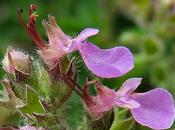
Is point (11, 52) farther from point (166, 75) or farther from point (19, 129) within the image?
point (166, 75)

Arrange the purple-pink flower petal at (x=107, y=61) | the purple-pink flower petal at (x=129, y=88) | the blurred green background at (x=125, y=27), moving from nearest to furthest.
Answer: the purple-pink flower petal at (x=107, y=61) → the purple-pink flower petal at (x=129, y=88) → the blurred green background at (x=125, y=27)

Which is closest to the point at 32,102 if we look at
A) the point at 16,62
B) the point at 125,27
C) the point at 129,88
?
the point at 16,62

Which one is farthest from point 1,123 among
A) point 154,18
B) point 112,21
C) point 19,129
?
point 112,21

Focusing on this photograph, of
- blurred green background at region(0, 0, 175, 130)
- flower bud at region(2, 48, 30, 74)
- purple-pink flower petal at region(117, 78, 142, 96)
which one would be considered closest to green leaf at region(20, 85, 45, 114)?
flower bud at region(2, 48, 30, 74)

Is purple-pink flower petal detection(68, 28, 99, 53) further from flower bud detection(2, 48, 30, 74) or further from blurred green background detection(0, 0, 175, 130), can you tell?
blurred green background detection(0, 0, 175, 130)

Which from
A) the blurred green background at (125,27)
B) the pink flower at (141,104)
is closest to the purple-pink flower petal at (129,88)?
the pink flower at (141,104)

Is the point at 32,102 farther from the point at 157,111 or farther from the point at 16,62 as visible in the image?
the point at 157,111

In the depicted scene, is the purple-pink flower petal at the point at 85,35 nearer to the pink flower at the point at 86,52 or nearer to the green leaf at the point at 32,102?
the pink flower at the point at 86,52
